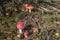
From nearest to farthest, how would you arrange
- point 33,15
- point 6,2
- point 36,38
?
point 36,38 → point 33,15 → point 6,2

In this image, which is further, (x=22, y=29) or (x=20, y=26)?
(x=22, y=29)

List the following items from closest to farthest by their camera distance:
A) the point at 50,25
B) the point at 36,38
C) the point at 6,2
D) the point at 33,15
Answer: the point at 36,38 < the point at 50,25 < the point at 33,15 < the point at 6,2

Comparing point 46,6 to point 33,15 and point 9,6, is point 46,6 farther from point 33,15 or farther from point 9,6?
point 9,6

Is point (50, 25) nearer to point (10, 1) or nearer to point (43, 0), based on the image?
point (43, 0)

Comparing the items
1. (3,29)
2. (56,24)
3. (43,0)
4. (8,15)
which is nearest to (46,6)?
(43,0)

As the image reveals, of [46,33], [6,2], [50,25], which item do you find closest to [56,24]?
[50,25]

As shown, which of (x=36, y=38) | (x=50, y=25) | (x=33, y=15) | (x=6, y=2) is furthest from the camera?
(x=6, y=2)

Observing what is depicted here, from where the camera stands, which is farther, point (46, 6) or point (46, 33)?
point (46, 6)

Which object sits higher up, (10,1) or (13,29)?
(10,1)

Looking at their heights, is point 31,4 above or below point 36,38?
above
